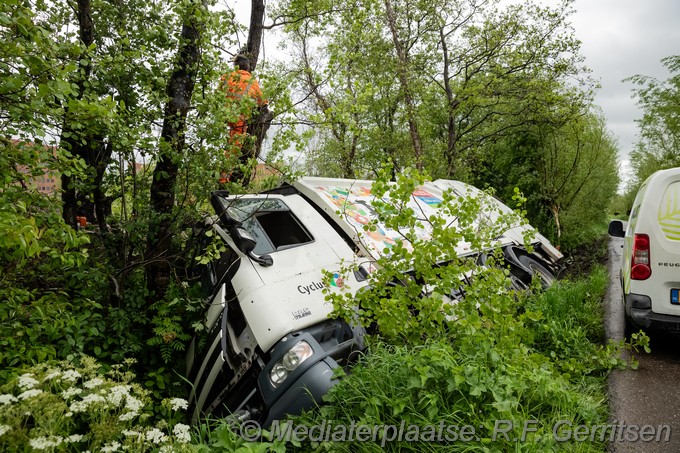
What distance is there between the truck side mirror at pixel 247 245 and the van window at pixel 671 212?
13.1 ft

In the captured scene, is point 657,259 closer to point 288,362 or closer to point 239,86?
point 288,362

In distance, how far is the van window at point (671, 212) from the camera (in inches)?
153

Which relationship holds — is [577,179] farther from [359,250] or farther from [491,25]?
[359,250]

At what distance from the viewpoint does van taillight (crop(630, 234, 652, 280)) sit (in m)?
4.00

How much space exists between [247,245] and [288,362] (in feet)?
3.58

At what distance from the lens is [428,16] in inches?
424

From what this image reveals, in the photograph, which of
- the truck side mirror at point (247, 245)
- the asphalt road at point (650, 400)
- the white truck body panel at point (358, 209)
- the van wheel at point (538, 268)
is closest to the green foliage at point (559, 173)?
the van wheel at point (538, 268)

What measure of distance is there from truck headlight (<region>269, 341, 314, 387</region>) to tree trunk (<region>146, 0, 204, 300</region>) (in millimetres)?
1667

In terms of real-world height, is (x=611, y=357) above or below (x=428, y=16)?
below

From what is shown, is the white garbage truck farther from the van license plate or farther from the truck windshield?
the van license plate

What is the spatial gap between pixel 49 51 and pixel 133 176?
1709 millimetres

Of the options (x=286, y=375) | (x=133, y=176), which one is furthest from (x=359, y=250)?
(x=133, y=176)

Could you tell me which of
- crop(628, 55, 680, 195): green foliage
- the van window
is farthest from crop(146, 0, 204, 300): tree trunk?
crop(628, 55, 680, 195): green foliage

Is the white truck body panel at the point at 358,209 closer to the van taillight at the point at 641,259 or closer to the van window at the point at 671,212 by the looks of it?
the van taillight at the point at 641,259
